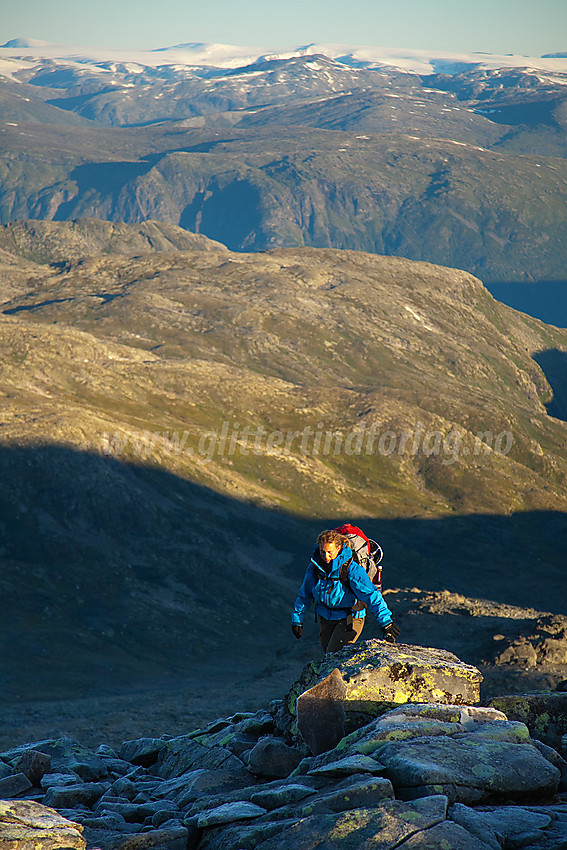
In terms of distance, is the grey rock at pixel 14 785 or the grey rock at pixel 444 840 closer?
the grey rock at pixel 444 840

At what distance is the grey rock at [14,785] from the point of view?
18.6 meters

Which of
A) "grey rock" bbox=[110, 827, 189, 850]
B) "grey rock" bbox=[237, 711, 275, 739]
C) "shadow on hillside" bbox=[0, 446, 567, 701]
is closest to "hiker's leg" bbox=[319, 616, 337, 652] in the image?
"grey rock" bbox=[237, 711, 275, 739]

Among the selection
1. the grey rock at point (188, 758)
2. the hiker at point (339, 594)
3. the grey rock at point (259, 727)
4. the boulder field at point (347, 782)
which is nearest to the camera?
the boulder field at point (347, 782)

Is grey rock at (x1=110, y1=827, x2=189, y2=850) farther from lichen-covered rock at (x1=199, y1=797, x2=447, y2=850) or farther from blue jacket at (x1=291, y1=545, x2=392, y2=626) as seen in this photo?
blue jacket at (x1=291, y1=545, x2=392, y2=626)

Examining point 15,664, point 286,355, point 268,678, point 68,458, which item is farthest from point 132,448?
point 286,355

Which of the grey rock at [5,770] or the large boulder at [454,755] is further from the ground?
the large boulder at [454,755]

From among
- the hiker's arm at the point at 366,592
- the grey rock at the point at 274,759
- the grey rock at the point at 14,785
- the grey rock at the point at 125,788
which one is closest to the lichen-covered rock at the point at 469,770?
the grey rock at the point at 274,759

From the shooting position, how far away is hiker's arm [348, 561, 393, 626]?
17.8 meters

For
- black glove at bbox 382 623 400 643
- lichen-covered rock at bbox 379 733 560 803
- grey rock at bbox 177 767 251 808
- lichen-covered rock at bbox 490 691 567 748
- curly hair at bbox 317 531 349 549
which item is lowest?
grey rock at bbox 177 767 251 808

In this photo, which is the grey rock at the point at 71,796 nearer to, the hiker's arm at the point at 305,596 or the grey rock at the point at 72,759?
the grey rock at the point at 72,759

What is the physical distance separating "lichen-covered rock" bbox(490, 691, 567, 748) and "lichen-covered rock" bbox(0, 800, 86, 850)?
9380mm

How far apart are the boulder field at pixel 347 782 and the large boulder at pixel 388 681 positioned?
0.10ft

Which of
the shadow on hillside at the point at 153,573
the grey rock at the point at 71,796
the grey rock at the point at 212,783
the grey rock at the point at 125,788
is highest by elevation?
the grey rock at the point at 212,783

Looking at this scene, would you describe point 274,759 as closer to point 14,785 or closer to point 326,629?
point 326,629
